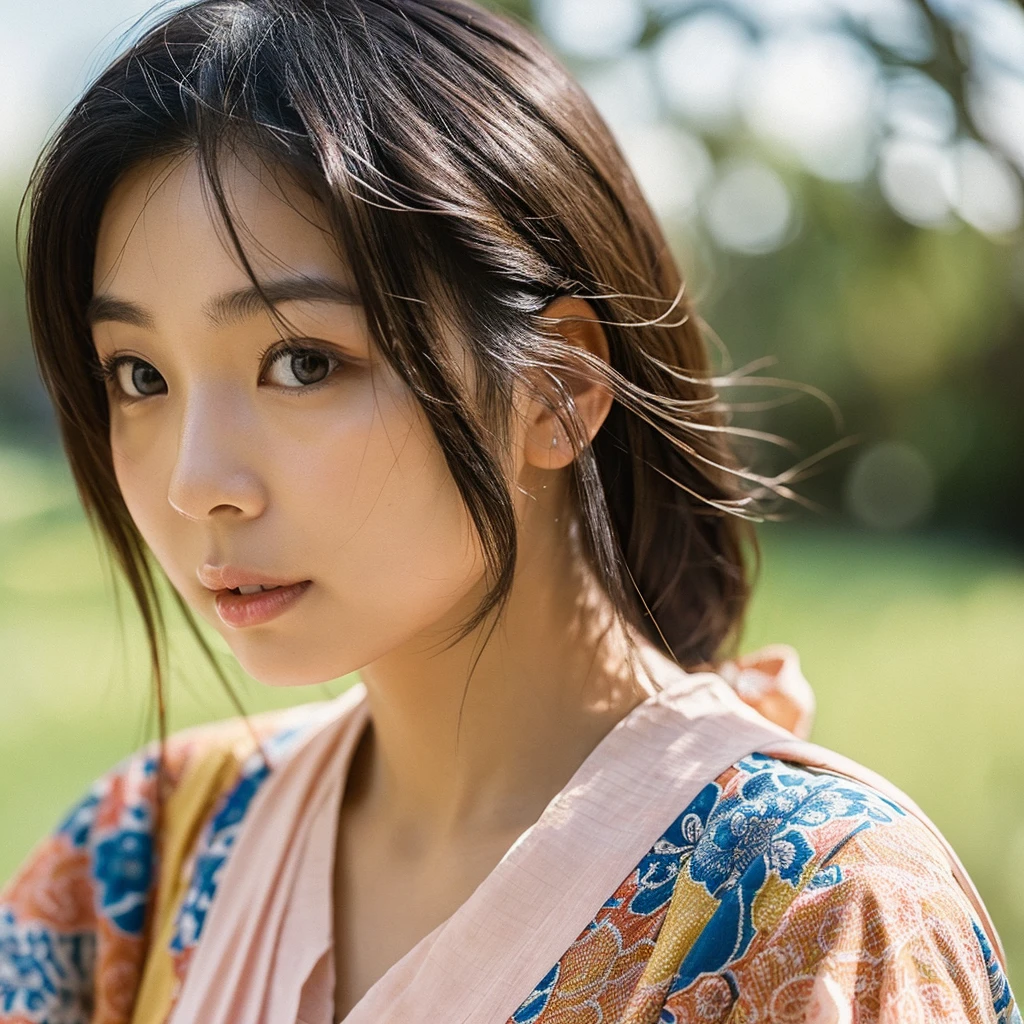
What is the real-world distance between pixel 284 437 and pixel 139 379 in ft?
0.61

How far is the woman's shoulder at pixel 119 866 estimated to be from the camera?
123cm

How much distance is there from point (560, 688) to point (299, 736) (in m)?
0.40

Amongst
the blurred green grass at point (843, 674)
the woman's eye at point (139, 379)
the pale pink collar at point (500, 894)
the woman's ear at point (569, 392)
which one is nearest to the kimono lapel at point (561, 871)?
the pale pink collar at point (500, 894)

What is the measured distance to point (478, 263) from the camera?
3.03ft

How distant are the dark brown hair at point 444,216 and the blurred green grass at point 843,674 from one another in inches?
29.7

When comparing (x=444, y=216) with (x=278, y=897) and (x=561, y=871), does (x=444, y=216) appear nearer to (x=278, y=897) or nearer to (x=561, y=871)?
(x=561, y=871)

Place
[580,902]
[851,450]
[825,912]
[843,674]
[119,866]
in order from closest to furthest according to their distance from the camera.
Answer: [825,912]
[580,902]
[119,866]
[843,674]
[851,450]

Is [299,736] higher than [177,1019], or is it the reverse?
[299,736]

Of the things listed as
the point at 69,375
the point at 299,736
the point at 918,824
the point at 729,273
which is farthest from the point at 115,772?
the point at 729,273

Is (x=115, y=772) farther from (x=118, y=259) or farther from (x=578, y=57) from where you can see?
(x=578, y=57)

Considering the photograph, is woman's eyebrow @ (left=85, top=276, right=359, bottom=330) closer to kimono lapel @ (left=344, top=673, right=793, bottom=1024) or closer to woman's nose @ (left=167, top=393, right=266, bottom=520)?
woman's nose @ (left=167, top=393, right=266, bottom=520)

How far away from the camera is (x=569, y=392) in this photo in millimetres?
1022

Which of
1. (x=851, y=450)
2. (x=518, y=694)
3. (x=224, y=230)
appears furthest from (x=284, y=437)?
(x=851, y=450)

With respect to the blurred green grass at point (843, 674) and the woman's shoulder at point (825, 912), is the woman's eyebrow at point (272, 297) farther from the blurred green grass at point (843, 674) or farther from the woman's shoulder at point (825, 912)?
the blurred green grass at point (843, 674)
